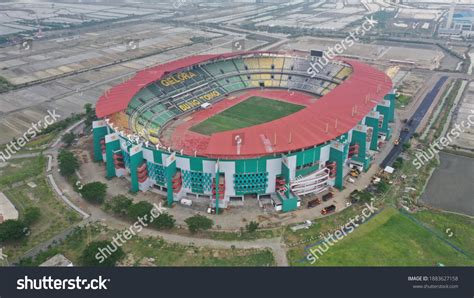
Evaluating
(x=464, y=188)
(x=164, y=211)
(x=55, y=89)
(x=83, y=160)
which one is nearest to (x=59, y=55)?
(x=55, y=89)

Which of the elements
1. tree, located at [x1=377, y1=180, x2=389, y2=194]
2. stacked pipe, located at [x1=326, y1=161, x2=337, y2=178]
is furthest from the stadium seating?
tree, located at [x1=377, y1=180, x2=389, y2=194]

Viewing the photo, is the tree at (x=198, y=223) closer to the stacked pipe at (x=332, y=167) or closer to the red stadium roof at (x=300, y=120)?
the red stadium roof at (x=300, y=120)

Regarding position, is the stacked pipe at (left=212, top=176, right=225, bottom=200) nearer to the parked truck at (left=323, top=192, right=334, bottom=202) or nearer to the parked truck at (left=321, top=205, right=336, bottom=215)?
the parked truck at (left=321, top=205, right=336, bottom=215)

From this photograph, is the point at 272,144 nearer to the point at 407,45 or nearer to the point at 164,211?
the point at 164,211

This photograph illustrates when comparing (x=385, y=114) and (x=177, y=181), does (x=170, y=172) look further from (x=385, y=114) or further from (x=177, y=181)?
(x=385, y=114)

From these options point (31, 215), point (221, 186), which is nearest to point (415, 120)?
point (221, 186)

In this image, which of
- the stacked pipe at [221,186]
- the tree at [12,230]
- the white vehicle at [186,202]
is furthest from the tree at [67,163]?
the stacked pipe at [221,186]
